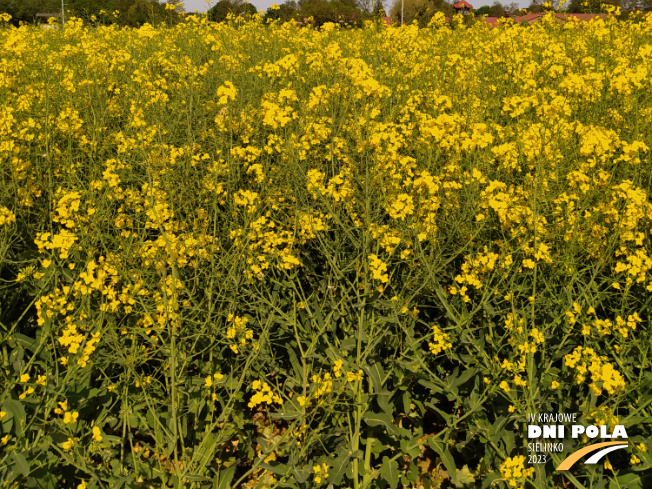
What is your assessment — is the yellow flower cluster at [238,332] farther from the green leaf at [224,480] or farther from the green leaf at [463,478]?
the green leaf at [463,478]

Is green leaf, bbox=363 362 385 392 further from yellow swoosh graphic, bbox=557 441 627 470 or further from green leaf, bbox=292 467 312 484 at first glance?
yellow swoosh graphic, bbox=557 441 627 470

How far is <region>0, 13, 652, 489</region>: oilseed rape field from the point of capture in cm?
185

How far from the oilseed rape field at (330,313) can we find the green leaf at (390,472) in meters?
0.01

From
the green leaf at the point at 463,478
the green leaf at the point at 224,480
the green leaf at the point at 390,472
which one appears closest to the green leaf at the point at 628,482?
the green leaf at the point at 463,478

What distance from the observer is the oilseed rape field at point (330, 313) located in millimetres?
1852

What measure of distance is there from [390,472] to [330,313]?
67 cm

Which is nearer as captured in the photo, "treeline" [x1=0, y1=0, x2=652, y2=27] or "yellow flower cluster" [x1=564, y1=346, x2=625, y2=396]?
"yellow flower cluster" [x1=564, y1=346, x2=625, y2=396]

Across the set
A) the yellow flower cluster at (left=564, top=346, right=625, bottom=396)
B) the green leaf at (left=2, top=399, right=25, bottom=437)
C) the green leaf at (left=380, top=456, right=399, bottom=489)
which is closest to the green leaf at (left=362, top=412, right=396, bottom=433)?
the green leaf at (left=380, top=456, right=399, bottom=489)

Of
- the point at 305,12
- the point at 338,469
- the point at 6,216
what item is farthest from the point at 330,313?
the point at 305,12

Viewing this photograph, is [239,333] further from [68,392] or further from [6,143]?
[6,143]

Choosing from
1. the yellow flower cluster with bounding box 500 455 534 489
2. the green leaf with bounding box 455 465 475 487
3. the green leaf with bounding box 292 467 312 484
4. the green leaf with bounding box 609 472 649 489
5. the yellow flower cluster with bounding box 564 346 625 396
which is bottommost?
the green leaf with bounding box 455 465 475 487

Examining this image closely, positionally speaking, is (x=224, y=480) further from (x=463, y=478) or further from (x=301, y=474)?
(x=463, y=478)

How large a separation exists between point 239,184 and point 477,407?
171cm

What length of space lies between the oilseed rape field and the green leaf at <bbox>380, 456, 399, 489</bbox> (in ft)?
0.04
